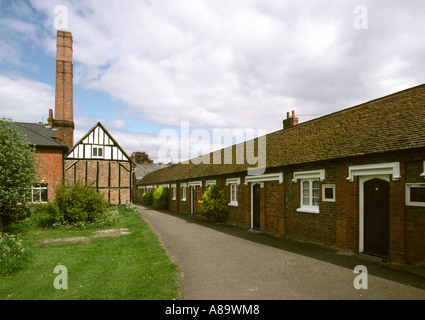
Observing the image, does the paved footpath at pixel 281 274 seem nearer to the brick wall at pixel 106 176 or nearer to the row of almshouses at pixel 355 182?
the row of almshouses at pixel 355 182

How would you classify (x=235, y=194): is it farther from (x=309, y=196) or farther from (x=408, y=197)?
(x=408, y=197)

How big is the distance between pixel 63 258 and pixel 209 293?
19.6 ft

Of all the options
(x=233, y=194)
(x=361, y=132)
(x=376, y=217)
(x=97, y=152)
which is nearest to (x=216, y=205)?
(x=233, y=194)

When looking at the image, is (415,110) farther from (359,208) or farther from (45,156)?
(45,156)

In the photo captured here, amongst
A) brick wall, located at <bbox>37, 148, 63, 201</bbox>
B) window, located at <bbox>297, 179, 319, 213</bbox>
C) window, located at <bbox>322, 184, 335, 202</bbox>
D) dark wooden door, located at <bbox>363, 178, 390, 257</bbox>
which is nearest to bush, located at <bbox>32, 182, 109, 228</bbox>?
brick wall, located at <bbox>37, 148, 63, 201</bbox>

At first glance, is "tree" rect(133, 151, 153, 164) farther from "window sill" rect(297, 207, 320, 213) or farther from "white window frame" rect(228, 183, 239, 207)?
"window sill" rect(297, 207, 320, 213)

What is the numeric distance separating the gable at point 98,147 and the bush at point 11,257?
16.1 meters

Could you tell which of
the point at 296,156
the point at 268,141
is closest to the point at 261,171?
the point at 296,156

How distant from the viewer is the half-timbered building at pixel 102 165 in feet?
81.9

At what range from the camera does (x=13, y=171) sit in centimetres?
1431

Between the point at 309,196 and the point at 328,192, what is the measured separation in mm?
1106

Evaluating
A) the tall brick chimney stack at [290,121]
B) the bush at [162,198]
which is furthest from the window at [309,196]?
the bush at [162,198]

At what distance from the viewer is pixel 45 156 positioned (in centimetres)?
2345
